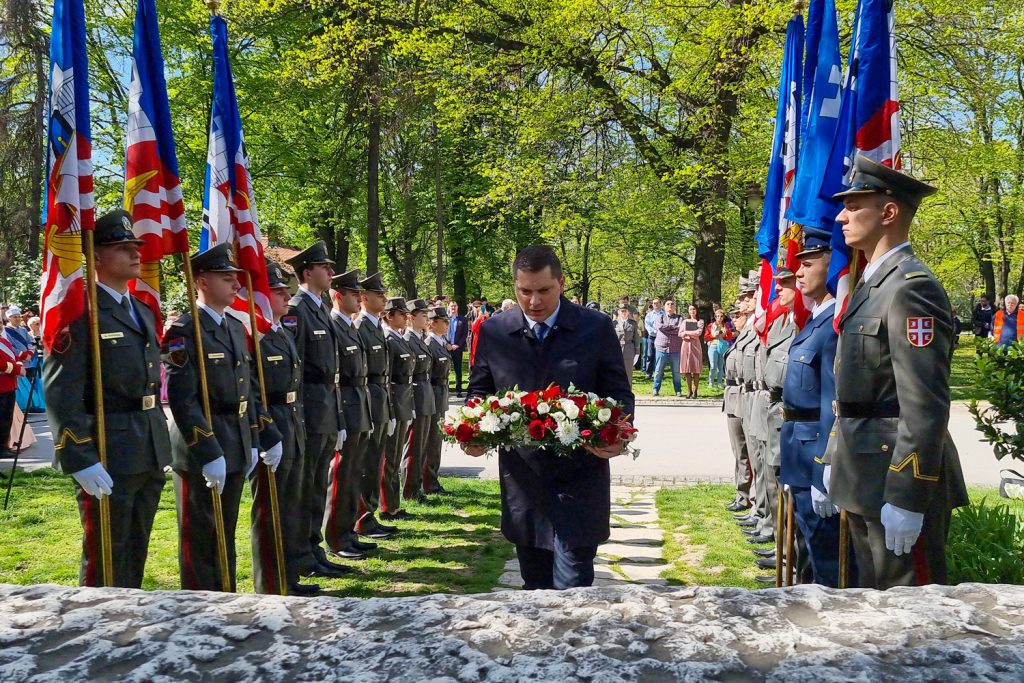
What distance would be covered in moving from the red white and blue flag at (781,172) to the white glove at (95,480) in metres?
5.25

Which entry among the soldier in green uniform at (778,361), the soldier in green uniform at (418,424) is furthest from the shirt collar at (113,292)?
the soldier in green uniform at (418,424)

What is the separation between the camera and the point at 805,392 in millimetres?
5039

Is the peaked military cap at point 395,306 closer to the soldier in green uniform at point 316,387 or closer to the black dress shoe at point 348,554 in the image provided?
the soldier in green uniform at point 316,387

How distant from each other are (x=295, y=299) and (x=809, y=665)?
6.11 m

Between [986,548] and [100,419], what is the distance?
5101mm

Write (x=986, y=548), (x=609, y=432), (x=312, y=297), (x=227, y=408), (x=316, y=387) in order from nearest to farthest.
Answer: (x=609, y=432)
(x=986, y=548)
(x=227, y=408)
(x=316, y=387)
(x=312, y=297)

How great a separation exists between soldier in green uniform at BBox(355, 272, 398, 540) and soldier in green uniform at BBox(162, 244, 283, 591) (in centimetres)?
226

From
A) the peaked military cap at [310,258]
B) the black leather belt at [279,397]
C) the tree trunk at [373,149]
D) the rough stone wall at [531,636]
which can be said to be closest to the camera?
the rough stone wall at [531,636]

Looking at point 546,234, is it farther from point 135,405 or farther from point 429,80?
point 135,405

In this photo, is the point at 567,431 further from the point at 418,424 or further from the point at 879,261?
the point at 418,424

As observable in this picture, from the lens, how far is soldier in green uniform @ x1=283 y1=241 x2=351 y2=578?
22.1 ft

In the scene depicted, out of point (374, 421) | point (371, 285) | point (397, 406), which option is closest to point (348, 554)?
point (374, 421)

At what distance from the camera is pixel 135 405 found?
15.1 feet

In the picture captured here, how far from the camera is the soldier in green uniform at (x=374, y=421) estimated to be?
311 inches
